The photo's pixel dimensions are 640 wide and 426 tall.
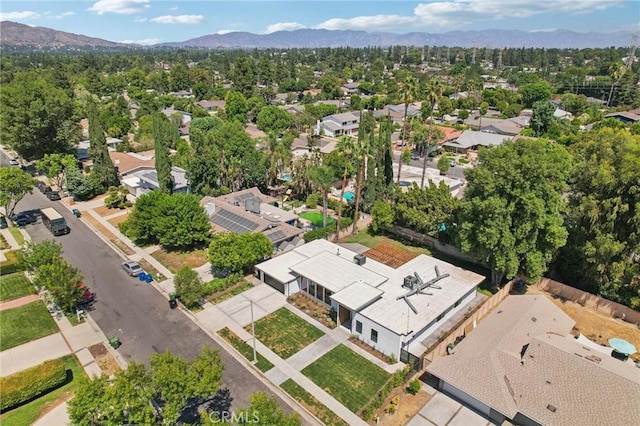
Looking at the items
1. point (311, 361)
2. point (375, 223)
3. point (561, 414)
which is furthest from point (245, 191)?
point (561, 414)

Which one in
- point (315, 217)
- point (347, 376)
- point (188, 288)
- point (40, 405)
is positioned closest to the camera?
point (40, 405)

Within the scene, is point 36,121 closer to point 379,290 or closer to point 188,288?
point 188,288

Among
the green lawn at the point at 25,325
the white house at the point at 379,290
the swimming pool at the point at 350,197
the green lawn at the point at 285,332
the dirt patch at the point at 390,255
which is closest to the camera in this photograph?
the white house at the point at 379,290

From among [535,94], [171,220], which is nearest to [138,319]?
[171,220]

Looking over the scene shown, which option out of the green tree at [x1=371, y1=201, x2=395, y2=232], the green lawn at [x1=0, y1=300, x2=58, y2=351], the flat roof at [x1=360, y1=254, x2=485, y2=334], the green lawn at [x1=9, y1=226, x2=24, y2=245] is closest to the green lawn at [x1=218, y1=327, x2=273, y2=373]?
the flat roof at [x1=360, y1=254, x2=485, y2=334]

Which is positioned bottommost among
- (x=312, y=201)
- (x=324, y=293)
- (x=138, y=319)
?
(x=138, y=319)

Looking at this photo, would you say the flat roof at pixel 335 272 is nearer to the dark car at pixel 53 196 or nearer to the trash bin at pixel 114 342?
the trash bin at pixel 114 342

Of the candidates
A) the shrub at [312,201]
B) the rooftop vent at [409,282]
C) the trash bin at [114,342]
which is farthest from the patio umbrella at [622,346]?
the shrub at [312,201]
